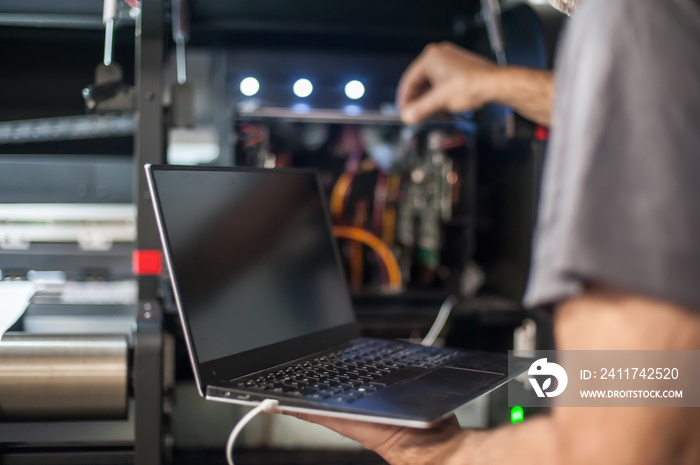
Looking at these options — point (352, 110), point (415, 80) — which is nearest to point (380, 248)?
point (352, 110)

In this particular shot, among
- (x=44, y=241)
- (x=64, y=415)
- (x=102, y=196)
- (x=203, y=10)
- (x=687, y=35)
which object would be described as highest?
(x=203, y=10)

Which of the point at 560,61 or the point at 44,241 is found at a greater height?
the point at 560,61

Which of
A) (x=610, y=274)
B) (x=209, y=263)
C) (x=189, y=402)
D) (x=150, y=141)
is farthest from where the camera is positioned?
(x=189, y=402)

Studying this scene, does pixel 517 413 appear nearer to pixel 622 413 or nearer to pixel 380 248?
pixel 380 248

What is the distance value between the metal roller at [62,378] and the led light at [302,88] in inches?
40.5

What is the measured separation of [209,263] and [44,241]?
3.21 ft

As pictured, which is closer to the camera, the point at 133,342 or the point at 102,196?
the point at 133,342

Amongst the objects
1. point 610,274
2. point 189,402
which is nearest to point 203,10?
point 189,402

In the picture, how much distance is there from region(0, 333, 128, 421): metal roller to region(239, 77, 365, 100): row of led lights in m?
1.00

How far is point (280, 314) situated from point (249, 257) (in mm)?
95

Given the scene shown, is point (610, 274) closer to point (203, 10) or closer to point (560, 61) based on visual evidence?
point (560, 61)

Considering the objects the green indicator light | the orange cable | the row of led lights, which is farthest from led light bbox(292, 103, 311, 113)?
the green indicator light

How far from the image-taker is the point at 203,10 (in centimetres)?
177

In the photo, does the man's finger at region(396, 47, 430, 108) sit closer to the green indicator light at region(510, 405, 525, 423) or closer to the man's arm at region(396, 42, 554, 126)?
the man's arm at region(396, 42, 554, 126)
